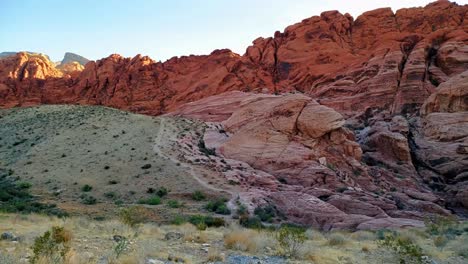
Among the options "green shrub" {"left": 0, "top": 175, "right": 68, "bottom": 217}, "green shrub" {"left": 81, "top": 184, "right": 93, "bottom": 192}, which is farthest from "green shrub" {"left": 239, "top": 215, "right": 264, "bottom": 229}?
"green shrub" {"left": 81, "top": 184, "right": 93, "bottom": 192}

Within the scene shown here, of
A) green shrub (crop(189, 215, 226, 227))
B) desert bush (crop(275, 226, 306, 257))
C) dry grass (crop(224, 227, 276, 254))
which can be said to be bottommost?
green shrub (crop(189, 215, 226, 227))

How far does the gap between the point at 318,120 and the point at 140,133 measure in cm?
1732

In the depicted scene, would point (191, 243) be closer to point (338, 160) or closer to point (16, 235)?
point (16, 235)

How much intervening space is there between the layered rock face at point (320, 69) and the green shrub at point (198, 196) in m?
30.3

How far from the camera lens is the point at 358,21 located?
68.2m

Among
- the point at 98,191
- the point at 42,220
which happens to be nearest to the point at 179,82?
the point at 98,191

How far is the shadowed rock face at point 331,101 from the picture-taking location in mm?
31859

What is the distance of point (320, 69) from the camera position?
62562mm

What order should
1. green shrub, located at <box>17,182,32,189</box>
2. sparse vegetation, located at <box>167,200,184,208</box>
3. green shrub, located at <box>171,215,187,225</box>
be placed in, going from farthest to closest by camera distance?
green shrub, located at <box>17,182,32,189</box>, sparse vegetation, located at <box>167,200,184,208</box>, green shrub, located at <box>171,215,187,225</box>

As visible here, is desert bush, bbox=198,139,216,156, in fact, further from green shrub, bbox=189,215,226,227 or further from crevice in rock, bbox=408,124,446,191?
crevice in rock, bbox=408,124,446,191

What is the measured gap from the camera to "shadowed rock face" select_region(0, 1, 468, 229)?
31.9 metres

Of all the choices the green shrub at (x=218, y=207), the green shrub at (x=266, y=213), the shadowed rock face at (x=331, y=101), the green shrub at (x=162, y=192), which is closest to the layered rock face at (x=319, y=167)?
the shadowed rock face at (x=331, y=101)

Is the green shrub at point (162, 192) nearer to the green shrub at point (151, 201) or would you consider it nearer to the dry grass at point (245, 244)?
the green shrub at point (151, 201)

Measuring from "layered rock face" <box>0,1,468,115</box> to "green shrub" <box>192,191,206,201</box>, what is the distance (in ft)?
99.6
